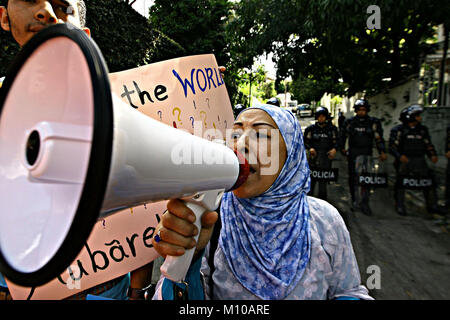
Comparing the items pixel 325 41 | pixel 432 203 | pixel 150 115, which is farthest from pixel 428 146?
pixel 150 115

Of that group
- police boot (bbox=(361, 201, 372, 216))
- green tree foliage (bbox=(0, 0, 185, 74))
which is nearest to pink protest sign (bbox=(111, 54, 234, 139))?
green tree foliage (bbox=(0, 0, 185, 74))

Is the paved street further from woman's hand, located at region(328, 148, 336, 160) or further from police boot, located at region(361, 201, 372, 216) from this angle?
woman's hand, located at region(328, 148, 336, 160)

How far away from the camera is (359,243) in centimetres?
387

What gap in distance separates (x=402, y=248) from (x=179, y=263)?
152 inches

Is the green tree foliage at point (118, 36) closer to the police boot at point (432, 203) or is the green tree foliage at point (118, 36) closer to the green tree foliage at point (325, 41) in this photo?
the green tree foliage at point (325, 41)

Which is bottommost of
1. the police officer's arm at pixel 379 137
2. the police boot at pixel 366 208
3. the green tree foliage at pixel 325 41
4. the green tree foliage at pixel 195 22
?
the police boot at pixel 366 208

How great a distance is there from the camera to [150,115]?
136cm

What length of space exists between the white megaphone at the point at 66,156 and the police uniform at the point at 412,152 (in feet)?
17.5

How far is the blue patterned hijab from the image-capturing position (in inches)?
46.8

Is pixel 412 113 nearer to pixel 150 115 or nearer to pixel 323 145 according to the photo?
pixel 323 145

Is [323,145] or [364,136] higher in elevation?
[364,136]

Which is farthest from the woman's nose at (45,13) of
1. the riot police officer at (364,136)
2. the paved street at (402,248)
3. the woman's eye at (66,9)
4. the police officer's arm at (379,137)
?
the police officer's arm at (379,137)

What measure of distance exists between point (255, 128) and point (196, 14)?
35.6ft

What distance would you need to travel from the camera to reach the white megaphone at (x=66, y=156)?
0.53m
